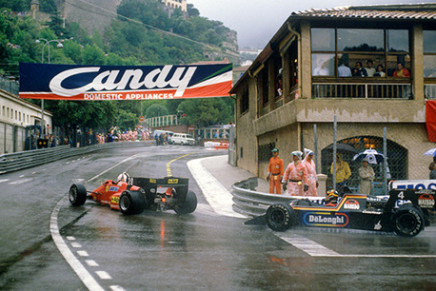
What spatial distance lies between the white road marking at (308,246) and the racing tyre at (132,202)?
4.05 meters

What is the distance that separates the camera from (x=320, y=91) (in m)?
16.9

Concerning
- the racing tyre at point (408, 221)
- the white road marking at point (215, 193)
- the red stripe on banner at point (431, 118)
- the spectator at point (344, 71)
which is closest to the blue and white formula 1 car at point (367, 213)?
the racing tyre at point (408, 221)

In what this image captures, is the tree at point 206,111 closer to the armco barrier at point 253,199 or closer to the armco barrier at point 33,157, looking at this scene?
the armco barrier at point 33,157

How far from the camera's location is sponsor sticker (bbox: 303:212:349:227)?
32.6 feet

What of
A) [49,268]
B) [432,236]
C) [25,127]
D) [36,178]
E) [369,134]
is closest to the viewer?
[49,268]

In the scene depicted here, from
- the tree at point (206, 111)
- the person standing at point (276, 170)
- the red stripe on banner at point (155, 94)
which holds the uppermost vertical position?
the tree at point (206, 111)

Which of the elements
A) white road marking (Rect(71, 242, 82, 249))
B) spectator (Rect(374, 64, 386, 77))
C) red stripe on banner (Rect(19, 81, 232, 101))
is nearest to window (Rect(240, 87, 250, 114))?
red stripe on banner (Rect(19, 81, 232, 101))

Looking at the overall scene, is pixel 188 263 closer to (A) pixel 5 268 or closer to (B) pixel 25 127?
(A) pixel 5 268

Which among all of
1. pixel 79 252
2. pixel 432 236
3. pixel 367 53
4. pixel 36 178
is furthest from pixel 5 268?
pixel 36 178

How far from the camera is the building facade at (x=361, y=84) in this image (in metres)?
16.1

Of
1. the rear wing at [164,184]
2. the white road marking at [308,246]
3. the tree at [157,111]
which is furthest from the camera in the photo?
the tree at [157,111]

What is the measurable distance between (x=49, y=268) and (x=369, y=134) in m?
12.4

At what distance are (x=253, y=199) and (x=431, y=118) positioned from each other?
25.3 ft

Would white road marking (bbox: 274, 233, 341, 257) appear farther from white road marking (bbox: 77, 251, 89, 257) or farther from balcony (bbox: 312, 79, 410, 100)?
balcony (bbox: 312, 79, 410, 100)
